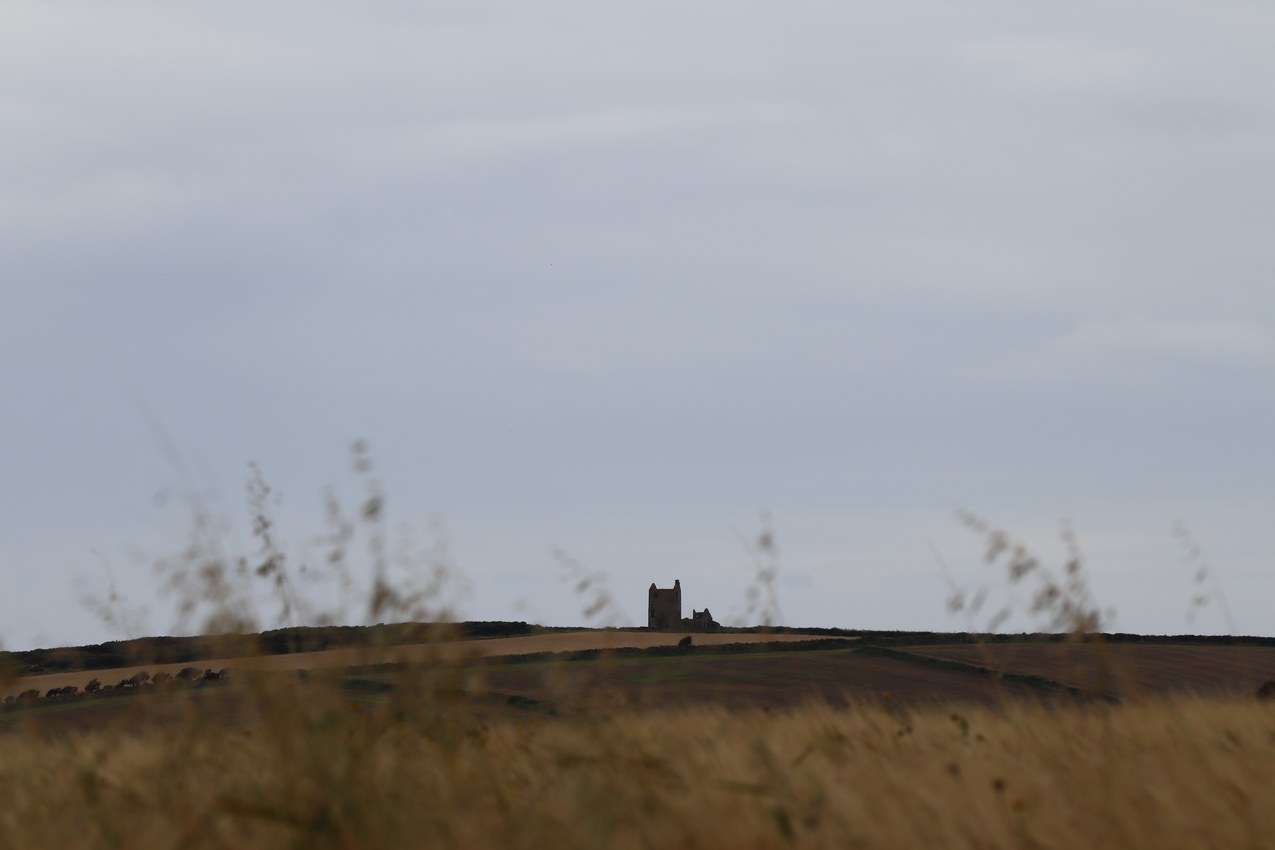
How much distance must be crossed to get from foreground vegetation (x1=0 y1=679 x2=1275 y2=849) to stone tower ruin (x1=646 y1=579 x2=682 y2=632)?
72.7 feet

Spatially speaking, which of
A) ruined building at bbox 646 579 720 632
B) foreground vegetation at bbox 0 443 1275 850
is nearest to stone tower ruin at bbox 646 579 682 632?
ruined building at bbox 646 579 720 632

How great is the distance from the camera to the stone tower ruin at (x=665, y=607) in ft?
92.8

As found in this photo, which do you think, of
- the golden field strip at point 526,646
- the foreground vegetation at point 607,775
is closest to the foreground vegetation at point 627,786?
the foreground vegetation at point 607,775

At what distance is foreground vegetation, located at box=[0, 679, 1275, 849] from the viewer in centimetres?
397

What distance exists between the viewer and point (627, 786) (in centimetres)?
462

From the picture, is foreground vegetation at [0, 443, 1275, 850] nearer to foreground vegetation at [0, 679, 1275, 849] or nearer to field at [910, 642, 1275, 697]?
foreground vegetation at [0, 679, 1275, 849]

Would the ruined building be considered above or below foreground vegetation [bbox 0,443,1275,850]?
above

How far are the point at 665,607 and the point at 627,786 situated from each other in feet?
79.0

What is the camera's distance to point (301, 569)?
197 inches

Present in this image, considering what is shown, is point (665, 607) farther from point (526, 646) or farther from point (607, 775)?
point (607, 775)

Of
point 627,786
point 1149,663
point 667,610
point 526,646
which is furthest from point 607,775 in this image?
point 667,610

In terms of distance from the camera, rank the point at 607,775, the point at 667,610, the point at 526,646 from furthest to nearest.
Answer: the point at 667,610 < the point at 526,646 < the point at 607,775

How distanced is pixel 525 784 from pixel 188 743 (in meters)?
1.41

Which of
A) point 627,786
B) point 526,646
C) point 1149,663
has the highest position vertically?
point 526,646
